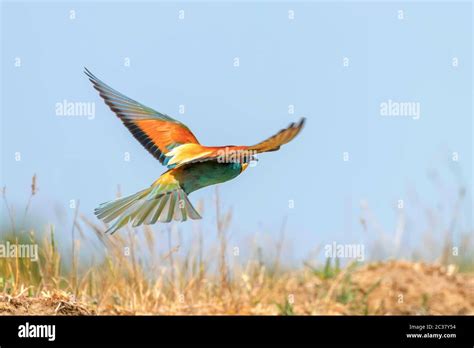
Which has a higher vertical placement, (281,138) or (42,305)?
(281,138)

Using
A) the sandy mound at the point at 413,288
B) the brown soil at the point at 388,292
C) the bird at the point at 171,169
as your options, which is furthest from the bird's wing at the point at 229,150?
the sandy mound at the point at 413,288

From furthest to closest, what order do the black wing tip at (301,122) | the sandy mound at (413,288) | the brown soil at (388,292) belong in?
the sandy mound at (413,288)
the brown soil at (388,292)
the black wing tip at (301,122)

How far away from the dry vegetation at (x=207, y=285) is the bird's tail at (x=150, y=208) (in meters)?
0.50

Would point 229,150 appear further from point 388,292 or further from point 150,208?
point 388,292

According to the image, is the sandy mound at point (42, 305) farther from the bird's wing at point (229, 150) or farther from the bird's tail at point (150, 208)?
the bird's wing at point (229, 150)

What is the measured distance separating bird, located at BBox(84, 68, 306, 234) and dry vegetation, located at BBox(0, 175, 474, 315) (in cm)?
58

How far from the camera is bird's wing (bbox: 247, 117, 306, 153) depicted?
4571 mm

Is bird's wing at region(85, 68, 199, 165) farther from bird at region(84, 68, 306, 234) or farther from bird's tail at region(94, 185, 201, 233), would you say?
bird's tail at region(94, 185, 201, 233)

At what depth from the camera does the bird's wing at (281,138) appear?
4.57m

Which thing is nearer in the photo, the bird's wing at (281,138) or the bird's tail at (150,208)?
the bird's wing at (281,138)

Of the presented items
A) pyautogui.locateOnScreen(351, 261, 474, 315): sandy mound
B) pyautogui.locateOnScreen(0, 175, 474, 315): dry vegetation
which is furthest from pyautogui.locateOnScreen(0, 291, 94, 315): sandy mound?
pyautogui.locateOnScreen(351, 261, 474, 315): sandy mound

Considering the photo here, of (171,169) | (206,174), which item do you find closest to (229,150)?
(206,174)

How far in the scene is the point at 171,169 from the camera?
582 cm

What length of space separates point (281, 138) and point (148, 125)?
5.80 feet
